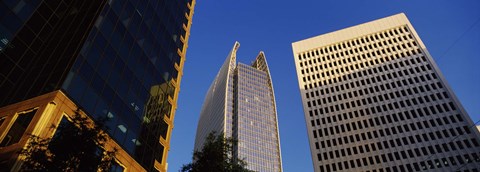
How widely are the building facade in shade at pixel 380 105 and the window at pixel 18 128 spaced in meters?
66.7

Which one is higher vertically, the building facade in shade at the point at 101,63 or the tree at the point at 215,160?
the building facade in shade at the point at 101,63

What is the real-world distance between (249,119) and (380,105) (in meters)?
90.9

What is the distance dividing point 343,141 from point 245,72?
11931cm

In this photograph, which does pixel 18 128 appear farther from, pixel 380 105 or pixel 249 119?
pixel 249 119

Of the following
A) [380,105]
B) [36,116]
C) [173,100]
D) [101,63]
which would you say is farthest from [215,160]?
[380,105]

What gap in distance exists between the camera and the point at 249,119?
17350cm

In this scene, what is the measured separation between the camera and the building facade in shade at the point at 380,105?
76.8 metres

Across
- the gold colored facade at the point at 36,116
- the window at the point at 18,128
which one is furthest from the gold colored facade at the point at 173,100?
the window at the point at 18,128

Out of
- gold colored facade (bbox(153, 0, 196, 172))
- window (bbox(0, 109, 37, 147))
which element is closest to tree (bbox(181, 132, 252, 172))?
gold colored facade (bbox(153, 0, 196, 172))

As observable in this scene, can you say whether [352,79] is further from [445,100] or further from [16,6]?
[16,6]

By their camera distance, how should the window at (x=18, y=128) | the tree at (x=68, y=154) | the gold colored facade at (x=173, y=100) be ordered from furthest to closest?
the gold colored facade at (x=173, y=100), the window at (x=18, y=128), the tree at (x=68, y=154)

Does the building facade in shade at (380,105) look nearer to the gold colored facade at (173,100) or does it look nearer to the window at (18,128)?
the gold colored facade at (173,100)

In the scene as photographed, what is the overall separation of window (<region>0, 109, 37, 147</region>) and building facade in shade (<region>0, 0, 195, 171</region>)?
2062mm

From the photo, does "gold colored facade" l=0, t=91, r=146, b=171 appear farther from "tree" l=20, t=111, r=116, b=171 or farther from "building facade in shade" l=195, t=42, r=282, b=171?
"building facade in shade" l=195, t=42, r=282, b=171
